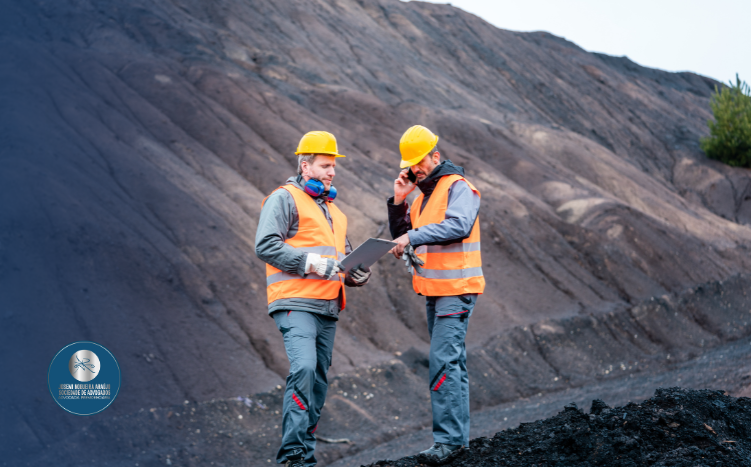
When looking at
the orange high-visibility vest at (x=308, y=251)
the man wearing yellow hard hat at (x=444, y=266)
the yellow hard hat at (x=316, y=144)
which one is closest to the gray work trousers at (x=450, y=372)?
the man wearing yellow hard hat at (x=444, y=266)

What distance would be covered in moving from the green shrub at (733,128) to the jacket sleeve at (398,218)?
2613 cm

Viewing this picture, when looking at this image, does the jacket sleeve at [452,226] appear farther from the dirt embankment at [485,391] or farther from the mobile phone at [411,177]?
the dirt embankment at [485,391]

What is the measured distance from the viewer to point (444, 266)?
182 inches

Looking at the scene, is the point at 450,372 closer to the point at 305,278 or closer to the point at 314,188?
the point at 305,278

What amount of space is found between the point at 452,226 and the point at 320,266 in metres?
1.03

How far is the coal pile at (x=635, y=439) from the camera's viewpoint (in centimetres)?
344

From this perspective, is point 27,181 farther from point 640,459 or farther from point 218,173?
point 640,459

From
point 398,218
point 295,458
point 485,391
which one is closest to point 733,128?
point 485,391

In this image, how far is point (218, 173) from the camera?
12344 millimetres

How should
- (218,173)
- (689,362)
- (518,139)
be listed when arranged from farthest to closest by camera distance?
(518,139) < (218,173) < (689,362)

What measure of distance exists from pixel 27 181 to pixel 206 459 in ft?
16.6

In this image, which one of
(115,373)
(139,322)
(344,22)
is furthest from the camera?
(344,22)

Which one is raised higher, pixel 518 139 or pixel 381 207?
pixel 518 139

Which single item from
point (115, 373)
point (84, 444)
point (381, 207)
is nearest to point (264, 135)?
point (381, 207)
